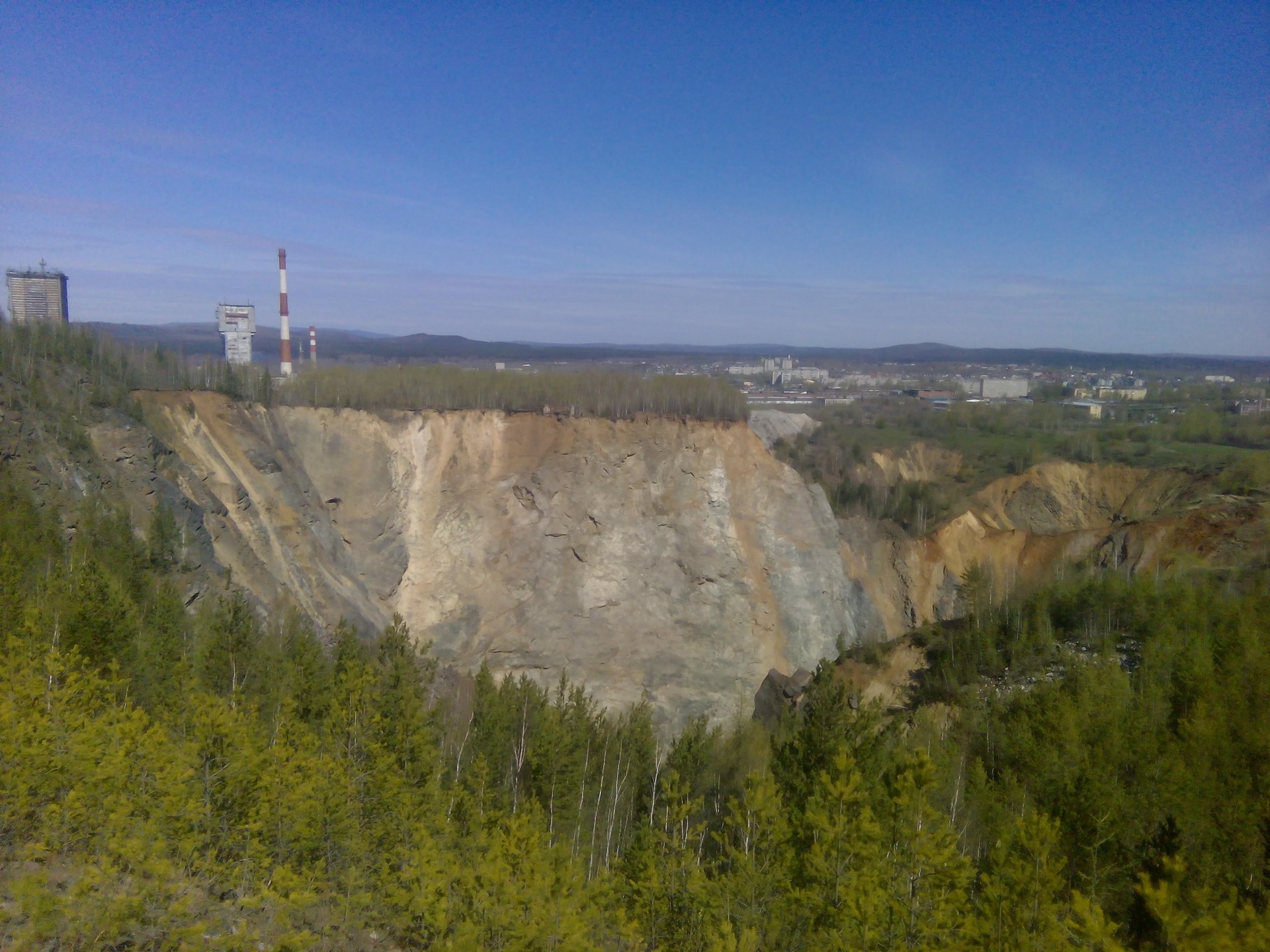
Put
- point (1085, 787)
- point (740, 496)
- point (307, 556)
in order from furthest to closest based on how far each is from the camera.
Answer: point (740, 496) < point (307, 556) < point (1085, 787)

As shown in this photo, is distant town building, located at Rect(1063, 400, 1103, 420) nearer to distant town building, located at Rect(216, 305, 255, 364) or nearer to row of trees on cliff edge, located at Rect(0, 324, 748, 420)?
row of trees on cliff edge, located at Rect(0, 324, 748, 420)

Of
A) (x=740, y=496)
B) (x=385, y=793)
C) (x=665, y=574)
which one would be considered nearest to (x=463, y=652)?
(x=665, y=574)

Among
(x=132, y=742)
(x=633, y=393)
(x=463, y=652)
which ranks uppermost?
(x=633, y=393)

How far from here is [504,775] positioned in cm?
1973

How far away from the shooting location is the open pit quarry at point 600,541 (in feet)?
108

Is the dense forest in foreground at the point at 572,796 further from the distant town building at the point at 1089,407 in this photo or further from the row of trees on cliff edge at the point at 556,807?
the distant town building at the point at 1089,407

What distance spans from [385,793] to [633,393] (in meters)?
32.5

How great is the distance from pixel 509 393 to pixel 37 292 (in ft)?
83.3

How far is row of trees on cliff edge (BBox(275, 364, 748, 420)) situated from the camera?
39156 millimetres

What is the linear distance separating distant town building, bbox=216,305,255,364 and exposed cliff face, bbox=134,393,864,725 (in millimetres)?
25191

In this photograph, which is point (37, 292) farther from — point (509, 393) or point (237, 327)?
point (509, 393)

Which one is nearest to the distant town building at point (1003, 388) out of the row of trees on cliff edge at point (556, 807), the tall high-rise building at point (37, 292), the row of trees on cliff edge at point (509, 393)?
the row of trees on cliff edge at point (509, 393)

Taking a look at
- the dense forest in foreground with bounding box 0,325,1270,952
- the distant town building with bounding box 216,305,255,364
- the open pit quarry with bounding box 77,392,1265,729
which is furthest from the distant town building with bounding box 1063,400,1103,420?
the distant town building with bounding box 216,305,255,364

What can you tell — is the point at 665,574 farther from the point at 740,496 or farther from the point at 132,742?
the point at 132,742
